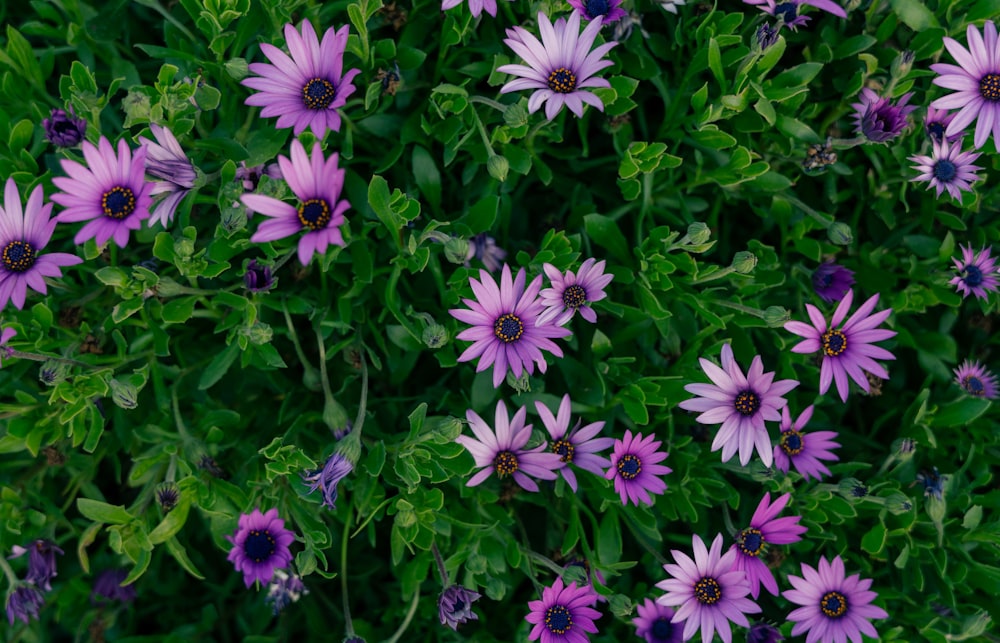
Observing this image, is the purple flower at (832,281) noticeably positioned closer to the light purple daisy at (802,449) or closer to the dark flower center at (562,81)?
the light purple daisy at (802,449)

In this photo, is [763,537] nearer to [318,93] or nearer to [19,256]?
[318,93]

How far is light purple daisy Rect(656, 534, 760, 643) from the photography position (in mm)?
1948

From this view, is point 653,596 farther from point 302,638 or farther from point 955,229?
point 955,229

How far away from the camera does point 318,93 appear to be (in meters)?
1.82

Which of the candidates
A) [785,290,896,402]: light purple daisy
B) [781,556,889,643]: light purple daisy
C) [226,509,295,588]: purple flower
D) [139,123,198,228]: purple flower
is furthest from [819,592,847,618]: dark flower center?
[139,123,198,228]: purple flower

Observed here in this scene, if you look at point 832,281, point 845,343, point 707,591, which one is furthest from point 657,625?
point 832,281

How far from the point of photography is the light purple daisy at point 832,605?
2.04 meters

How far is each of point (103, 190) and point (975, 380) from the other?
2.22 meters

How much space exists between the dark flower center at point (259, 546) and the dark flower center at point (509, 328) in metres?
0.71

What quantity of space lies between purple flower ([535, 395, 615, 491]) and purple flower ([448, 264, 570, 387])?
0.14 m

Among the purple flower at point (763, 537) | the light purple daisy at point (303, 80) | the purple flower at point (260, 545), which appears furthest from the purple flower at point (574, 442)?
the light purple daisy at point (303, 80)

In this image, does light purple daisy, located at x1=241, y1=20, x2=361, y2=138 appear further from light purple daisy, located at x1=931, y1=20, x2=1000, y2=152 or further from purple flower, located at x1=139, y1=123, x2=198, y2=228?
light purple daisy, located at x1=931, y1=20, x2=1000, y2=152

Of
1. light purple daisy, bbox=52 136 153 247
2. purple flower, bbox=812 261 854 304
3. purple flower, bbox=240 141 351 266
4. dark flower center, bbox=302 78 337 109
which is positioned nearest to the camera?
purple flower, bbox=240 141 351 266

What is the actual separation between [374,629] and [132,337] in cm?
106
